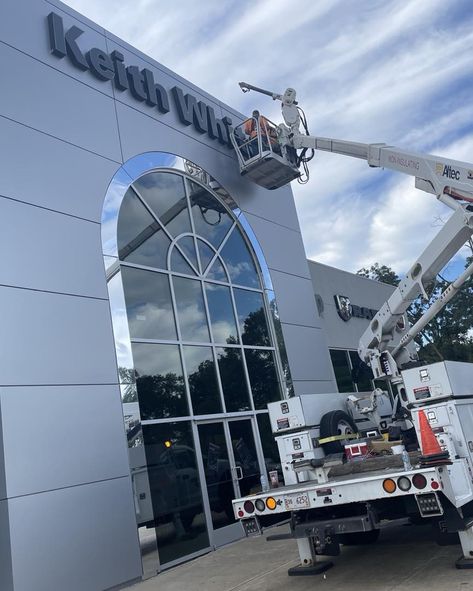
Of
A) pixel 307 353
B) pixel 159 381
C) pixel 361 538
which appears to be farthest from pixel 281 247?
pixel 361 538

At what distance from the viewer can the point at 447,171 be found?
30.0ft

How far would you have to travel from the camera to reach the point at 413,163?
32.3 ft

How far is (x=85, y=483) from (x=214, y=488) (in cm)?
306

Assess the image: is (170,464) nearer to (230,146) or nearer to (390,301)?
(390,301)

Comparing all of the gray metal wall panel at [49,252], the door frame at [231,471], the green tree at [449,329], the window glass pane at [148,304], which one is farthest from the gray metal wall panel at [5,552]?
the green tree at [449,329]

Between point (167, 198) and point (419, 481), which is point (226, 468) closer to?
point (167, 198)

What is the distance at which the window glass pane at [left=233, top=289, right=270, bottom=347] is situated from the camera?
41.7 feet

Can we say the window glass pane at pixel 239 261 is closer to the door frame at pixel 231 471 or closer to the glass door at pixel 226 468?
the door frame at pixel 231 471

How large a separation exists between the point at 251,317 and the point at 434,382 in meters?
6.53

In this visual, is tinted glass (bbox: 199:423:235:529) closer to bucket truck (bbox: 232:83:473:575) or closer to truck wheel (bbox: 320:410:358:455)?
bucket truck (bbox: 232:83:473:575)

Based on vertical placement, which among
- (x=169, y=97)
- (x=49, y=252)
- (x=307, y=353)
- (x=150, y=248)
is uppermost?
(x=169, y=97)

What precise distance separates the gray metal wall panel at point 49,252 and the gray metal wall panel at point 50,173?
23cm


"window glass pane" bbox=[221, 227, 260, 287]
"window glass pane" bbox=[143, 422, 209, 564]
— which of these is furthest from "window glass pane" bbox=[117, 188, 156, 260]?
"window glass pane" bbox=[143, 422, 209, 564]

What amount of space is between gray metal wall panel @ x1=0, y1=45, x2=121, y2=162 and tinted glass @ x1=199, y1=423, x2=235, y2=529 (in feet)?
17.8
